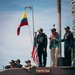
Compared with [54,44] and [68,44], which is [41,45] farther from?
[68,44]

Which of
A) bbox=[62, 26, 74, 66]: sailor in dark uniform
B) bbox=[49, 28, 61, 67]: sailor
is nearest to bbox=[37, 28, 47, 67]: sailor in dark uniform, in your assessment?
bbox=[49, 28, 61, 67]: sailor

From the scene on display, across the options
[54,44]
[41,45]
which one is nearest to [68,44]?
[54,44]

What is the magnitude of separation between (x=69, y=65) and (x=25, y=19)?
4.55 m

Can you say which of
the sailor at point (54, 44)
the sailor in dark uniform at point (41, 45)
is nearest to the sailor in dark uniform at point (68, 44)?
the sailor at point (54, 44)

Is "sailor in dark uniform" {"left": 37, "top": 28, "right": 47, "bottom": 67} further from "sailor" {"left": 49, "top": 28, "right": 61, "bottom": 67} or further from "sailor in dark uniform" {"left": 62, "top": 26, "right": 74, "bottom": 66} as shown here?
"sailor in dark uniform" {"left": 62, "top": 26, "right": 74, "bottom": 66}

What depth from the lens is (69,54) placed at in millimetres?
17031

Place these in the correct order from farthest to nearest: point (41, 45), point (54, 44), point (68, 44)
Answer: point (41, 45)
point (54, 44)
point (68, 44)

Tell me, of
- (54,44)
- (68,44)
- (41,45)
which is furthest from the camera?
(41,45)

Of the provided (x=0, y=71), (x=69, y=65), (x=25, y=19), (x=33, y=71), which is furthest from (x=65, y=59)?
(x=25, y=19)

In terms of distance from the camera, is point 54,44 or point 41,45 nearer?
point 54,44

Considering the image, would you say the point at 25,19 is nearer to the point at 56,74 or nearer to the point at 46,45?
the point at 46,45

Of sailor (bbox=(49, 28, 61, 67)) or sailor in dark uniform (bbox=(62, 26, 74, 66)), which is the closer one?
sailor in dark uniform (bbox=(62, 26, 74, 66))

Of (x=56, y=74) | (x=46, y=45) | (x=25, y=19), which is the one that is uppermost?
(x=25, y=19)

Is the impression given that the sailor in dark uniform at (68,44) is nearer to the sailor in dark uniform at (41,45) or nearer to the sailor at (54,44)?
the sailor at (54,44)
